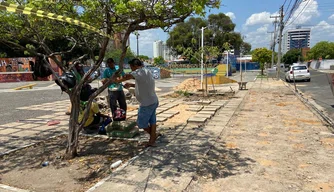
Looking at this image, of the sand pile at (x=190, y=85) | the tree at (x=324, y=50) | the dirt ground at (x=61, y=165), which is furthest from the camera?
the tree at (x=324, y=50)

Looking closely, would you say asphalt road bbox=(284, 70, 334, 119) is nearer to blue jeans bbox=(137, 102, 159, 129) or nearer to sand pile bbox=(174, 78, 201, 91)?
blue jeans bbox=(137, 102, 159, 129)

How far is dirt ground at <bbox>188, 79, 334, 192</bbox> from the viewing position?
10.4 ft

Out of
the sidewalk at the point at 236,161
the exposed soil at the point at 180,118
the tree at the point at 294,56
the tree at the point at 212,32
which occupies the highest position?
the tree at the point at 212,32

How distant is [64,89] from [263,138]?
12.8 feet

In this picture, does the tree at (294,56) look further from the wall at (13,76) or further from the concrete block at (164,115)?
the concrete block at (164,115)

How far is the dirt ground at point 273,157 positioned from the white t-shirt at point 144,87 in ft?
4.57

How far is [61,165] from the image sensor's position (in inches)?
158

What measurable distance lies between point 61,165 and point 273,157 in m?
3.38

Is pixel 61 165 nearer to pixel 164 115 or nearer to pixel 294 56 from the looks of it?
pixel 164 115

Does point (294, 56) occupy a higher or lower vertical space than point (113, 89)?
higher

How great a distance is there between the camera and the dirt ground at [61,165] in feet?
11.3

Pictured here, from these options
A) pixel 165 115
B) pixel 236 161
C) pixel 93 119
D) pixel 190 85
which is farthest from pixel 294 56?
pixel 236 161

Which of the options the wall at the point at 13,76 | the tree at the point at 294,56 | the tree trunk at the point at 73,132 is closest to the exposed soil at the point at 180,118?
the tree trunk at the point at 73,132

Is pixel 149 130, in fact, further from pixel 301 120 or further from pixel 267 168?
pixel 301 120
